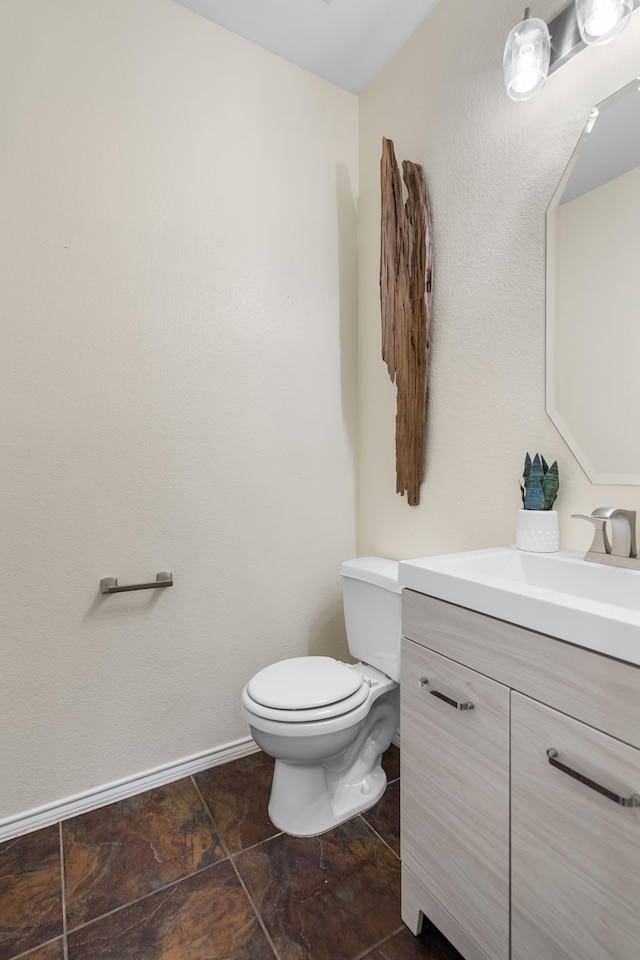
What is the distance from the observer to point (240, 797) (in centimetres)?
162

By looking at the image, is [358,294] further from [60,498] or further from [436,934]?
[436,934]

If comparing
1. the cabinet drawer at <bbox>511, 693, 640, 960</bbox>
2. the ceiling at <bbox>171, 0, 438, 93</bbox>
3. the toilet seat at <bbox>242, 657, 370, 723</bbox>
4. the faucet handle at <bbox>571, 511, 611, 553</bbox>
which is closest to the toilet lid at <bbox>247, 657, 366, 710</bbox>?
the toilet seat at <bbox>242, 657, 370, 723</bbox>

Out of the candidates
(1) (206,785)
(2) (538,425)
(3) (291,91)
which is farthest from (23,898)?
(3) (291,91)

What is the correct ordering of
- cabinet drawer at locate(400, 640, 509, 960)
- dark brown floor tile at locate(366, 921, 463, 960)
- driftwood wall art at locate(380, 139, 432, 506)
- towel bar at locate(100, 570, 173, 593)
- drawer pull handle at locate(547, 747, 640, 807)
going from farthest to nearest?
driftwood wall art at locate(380, 139, 432, 506) < towel bar at locate(100, 570, 173, 593) < dark brown floor tile at locate(366, 921, 463, 960) < cabinet drawer at locate(400, 640, 509, 960) < drawer pull handle at locate(547, 747, 640, 807)

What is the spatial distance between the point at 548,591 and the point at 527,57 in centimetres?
133

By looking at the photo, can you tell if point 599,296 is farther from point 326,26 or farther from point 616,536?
point 326,26

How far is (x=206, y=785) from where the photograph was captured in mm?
1684

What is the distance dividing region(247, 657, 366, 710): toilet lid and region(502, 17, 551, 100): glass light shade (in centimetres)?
167

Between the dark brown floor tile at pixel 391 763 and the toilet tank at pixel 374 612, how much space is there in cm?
37

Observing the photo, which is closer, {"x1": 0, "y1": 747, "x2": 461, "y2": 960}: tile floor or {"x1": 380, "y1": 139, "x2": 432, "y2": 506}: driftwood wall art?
{"x1": 0, "y1": 747, "x2": 461, "y2": 960}: tile floor

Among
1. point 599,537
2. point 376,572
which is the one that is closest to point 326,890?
point 376,572

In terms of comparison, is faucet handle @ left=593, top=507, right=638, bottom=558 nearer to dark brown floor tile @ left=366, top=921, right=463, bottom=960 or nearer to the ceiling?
dark brown floor tile @ left=366, top=921, right=463, bottom=960

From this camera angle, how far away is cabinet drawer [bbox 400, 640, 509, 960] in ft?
2.91

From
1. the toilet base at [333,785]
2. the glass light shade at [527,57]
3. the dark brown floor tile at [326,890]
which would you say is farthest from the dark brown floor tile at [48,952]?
the glass light shade at [527,57]
